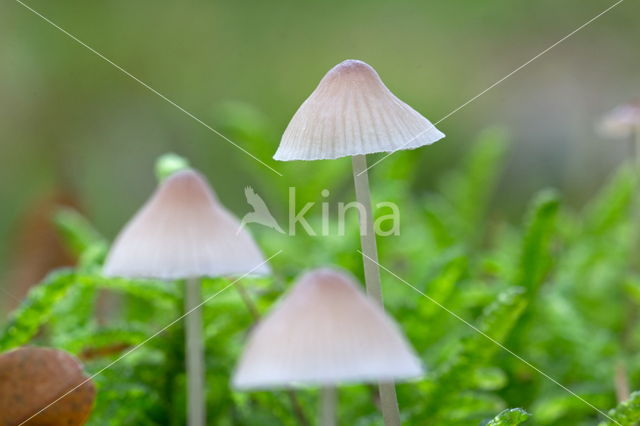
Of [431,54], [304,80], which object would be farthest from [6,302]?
[431,54]

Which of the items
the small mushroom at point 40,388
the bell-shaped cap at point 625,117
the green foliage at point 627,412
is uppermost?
the bell-shaped cap at point 625,117

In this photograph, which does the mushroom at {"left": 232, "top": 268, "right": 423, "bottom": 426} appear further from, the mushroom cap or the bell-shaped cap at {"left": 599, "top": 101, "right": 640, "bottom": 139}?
the bell-shaped cap at {"left": 599, "top": 101, "right": 640, "bottom": 139}

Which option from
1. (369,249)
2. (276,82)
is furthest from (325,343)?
(276,82)

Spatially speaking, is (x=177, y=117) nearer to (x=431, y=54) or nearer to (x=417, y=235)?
(x=431, y=54)

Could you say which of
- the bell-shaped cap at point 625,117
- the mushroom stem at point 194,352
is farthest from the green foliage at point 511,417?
the bell-shaped cap at point 625,117

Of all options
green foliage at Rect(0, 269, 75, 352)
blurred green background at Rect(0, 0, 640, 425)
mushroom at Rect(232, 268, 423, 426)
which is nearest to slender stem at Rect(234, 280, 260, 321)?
green foliage at Rect(0, 269, 75, 352)

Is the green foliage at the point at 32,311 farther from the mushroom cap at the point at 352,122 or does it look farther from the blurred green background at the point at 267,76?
the blurred green background at the point at 267,76

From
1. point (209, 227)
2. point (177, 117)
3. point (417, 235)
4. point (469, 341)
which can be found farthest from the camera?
point (177, 117)
